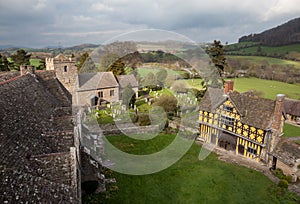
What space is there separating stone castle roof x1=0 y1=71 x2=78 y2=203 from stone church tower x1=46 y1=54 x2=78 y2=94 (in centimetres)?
934

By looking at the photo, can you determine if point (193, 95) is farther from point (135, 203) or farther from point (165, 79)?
point (135, 203)

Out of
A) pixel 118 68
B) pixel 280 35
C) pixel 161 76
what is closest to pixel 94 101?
pixel 118 68

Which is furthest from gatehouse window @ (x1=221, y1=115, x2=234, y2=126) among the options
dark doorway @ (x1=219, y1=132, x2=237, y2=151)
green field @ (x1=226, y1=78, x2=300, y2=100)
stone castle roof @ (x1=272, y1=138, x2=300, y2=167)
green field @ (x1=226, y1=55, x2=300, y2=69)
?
green field @ (x1=226, y1=55, x2=300, y2=69)

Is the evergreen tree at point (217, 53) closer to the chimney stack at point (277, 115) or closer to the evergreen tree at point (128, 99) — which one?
the evergreen tree at point (128, 99)

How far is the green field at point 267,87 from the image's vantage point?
49.5 metres

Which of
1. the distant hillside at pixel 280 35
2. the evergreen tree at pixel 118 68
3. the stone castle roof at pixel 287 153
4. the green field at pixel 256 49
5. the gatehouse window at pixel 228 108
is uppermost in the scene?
the distant hillside at pixel 280 35

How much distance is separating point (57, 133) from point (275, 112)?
18589 mm

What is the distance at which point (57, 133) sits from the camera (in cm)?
1219

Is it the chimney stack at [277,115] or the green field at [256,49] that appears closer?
the chimney stack at [277,115]

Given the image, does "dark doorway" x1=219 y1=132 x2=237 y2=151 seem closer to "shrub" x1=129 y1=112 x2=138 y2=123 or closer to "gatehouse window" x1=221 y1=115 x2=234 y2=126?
"gatehouse window" x1=221 y1=115 x2=234 y2=126

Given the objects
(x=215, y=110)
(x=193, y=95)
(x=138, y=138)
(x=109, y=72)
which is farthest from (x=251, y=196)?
(x=109, y=72)

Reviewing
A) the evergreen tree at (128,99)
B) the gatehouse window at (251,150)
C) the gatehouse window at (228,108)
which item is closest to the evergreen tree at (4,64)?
the evergreen tree at (128,99)

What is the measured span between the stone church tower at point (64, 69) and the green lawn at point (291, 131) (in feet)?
91.4

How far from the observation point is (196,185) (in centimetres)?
1755
